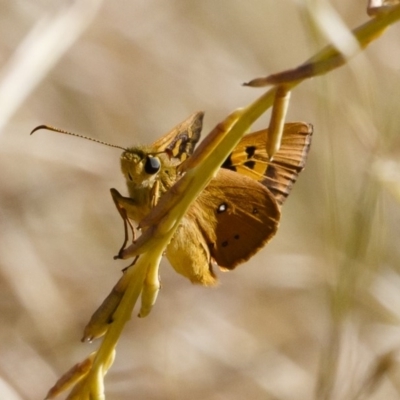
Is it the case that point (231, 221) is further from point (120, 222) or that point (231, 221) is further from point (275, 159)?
point (120, 222)

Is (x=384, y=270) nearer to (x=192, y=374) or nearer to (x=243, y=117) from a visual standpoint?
(x=192, y=374)

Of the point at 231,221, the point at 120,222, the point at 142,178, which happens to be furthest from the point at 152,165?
the point at 120,222

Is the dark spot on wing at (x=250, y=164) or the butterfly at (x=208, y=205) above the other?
the dark spot on wing at (x=250, y=164)

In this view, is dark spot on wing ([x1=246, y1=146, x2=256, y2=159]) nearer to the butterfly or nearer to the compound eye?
the butterfly

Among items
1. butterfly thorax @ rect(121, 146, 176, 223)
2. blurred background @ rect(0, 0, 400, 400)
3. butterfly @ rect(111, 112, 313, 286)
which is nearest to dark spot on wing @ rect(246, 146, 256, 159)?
butterfly @ rect(111, 112, 313, 286)

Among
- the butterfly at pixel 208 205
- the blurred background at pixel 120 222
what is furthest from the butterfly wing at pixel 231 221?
the blurred background at pixel 120 222

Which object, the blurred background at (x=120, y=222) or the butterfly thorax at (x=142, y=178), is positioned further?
the blurred background at (x=120, y=222)

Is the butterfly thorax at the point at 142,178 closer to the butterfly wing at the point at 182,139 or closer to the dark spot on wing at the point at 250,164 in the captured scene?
the butterfly wing at the point at 182,139
